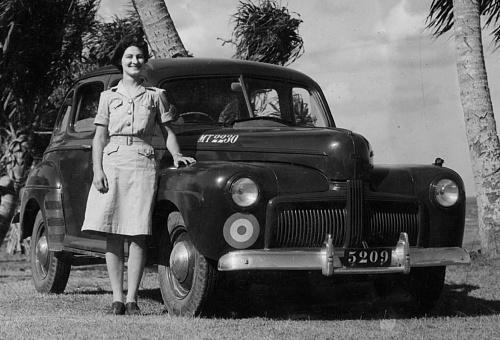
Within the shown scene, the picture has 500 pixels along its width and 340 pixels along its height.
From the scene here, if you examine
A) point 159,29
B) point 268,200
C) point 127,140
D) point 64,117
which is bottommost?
point 268,200

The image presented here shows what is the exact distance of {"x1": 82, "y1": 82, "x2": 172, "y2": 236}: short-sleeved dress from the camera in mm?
5852

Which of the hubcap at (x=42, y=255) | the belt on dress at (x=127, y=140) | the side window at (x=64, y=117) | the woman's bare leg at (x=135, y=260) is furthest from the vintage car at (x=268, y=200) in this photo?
the hubcap at (x=42, y=255)

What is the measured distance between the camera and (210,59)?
6.98m

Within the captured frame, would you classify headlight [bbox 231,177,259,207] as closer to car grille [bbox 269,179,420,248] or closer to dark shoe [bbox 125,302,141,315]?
car grille [bbox 269,179,420,248]

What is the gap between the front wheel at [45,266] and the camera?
7.80 metres

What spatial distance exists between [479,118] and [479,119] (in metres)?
0.01

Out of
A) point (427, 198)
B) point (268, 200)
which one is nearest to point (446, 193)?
point (427, 198)

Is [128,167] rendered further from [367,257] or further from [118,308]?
[367,257]

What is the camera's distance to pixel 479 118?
10.7 meters

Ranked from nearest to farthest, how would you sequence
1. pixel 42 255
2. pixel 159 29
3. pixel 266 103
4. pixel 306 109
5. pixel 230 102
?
pixel 230 102, pixel 266 103, pixel 306 109, pixel 42 255, pixel 159 29

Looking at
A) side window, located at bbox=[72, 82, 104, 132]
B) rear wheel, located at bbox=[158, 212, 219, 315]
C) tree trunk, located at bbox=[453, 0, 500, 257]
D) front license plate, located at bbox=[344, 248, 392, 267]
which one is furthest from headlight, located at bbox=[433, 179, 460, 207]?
tree trunk, located at bbox=[453, 0, 500, 257]

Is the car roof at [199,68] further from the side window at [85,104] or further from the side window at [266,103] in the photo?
the side window at [85,104]

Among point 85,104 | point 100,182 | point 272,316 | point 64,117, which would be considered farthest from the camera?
point 64,117

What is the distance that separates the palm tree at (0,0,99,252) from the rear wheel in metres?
9.60
